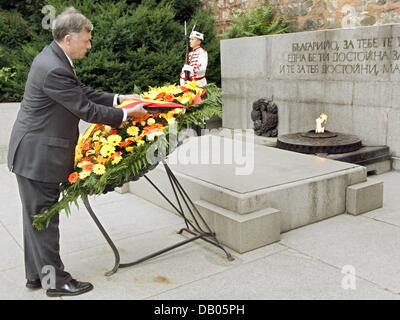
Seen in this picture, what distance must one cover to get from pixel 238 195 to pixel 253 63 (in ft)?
18.0

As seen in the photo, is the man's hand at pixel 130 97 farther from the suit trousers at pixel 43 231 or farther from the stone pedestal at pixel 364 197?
the stone pedestal at pixel 364 197

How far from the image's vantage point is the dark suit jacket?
327 cm

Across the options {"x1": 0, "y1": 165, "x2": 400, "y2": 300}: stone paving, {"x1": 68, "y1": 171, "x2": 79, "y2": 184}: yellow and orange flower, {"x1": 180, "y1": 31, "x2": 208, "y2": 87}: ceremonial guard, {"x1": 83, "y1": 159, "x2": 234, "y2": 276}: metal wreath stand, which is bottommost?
{"x1": 0, "y1": 165, "x2": 400, "y2": 300}: stone paving

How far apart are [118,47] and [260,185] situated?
23.5 ft

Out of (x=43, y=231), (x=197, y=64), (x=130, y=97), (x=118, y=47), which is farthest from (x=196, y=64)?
(x=43, y=231)

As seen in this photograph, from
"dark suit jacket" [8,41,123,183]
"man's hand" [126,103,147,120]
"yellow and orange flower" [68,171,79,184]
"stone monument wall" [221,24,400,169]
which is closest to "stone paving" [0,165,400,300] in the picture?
"yellow and orange flower" [68,171,79,184]

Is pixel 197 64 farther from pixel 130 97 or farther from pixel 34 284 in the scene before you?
pixel 34 284

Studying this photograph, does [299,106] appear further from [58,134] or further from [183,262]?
[58,134]

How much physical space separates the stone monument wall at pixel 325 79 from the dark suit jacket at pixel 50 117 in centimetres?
356

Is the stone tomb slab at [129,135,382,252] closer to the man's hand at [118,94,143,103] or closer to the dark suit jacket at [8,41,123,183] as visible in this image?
the man's hand at [118,94,143,103]

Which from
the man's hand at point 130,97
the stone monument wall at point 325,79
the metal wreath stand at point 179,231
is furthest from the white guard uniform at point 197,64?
the man's hand at point 130,97

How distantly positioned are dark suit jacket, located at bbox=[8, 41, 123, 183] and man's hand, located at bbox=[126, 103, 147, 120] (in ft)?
0.25

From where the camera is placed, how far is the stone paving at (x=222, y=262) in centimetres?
352

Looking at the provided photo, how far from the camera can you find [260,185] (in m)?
4.64
